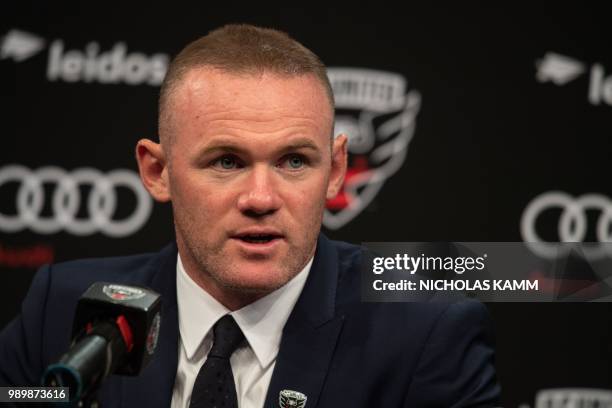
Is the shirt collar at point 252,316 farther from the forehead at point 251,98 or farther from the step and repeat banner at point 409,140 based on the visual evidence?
the step and repeat banner at point 409,140

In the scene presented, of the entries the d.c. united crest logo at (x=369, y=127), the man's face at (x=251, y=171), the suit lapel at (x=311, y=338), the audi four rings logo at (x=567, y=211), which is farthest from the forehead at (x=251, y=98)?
the audi four rings logo at (x=567, y=211)

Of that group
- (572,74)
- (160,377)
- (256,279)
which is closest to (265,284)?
(256,279)

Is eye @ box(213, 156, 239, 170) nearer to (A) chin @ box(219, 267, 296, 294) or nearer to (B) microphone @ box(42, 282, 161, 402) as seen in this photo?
(A) chin @ box(219, 267, 296, 294)

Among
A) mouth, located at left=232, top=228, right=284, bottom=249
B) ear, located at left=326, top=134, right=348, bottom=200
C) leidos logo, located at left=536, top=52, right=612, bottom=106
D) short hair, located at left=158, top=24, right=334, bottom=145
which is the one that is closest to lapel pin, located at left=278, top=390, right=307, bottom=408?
mouth, located at left=232, top=228, right=284, bottom=249

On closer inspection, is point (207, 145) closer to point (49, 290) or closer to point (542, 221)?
point (49, 290)

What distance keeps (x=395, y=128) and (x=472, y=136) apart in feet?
0.90

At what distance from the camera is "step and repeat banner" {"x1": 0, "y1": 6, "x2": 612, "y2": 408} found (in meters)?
2.92

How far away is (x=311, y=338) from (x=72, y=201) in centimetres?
152

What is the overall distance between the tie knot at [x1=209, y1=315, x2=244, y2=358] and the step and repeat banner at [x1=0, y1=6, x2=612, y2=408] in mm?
1282

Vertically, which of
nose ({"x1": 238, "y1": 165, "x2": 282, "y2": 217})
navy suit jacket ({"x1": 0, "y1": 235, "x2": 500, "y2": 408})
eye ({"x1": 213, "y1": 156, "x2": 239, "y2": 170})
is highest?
eye ({"x1": 213, "y1": 156, "x2": 239, "y2": 170})

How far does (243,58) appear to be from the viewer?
1600 millimetres

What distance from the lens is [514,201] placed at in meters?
2.92

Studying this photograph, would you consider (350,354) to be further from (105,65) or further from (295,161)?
(105,65)

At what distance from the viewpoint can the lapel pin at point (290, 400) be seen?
1.59 m
